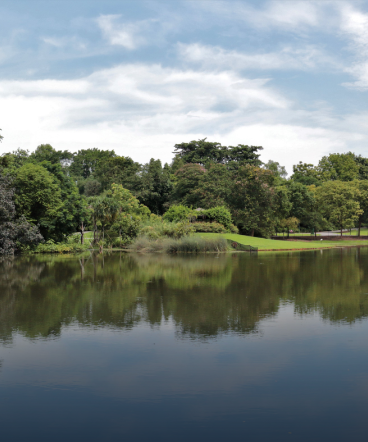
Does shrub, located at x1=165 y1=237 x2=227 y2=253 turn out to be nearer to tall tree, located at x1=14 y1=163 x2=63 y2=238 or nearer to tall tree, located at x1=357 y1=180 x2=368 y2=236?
tall tree, located at x1=14 y1=163 x2=63 y2=238

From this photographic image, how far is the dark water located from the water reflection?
0.06 metres

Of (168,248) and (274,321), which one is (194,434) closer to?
(274,321)

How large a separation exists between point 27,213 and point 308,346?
93.3 feet

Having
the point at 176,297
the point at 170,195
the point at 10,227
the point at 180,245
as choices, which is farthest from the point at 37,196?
the point at 170,195

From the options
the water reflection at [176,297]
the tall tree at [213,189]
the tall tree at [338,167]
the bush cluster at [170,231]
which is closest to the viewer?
the water reflection at [176,297]

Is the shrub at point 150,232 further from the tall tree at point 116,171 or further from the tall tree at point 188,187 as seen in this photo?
the tall tree at point 116,171

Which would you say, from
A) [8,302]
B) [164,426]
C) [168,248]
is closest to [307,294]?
[8,302]

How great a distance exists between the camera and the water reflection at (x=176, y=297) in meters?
9.96

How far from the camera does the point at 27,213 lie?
108 feet

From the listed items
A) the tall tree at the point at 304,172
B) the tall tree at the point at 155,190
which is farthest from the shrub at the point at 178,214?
the tall tree at the point at 304,172

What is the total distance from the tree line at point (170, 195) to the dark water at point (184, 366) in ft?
61.4

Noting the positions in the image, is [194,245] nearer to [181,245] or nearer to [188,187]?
[181,245]

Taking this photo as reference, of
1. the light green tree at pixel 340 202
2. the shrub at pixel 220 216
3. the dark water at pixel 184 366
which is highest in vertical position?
the light green tree at pixel 340 202

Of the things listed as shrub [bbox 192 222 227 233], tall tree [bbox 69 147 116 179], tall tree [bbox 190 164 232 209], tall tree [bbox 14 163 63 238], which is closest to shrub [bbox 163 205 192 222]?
shrub [bbox 192 222 227 233]
